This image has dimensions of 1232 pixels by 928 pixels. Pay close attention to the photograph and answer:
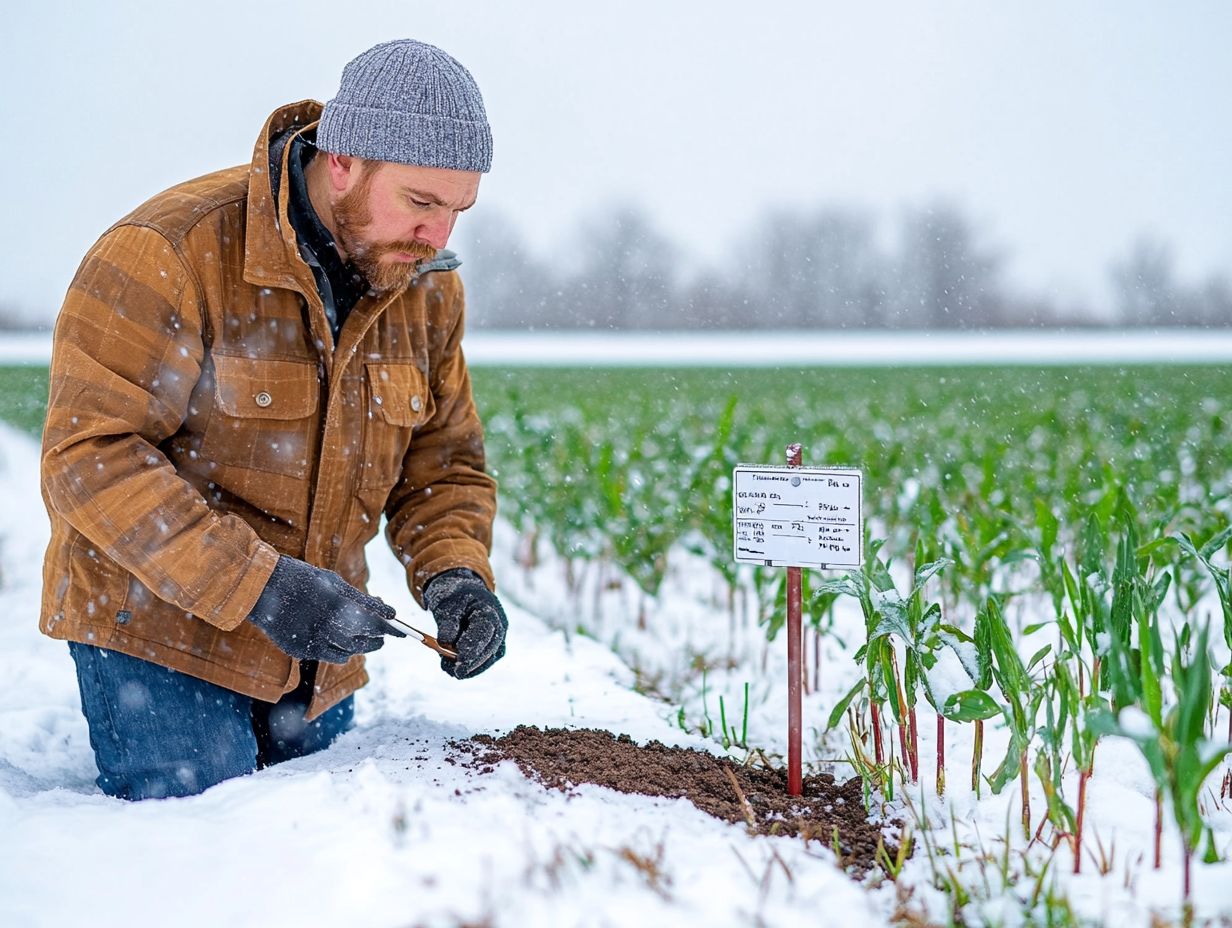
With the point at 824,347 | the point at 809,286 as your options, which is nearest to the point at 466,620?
the point at 824,347

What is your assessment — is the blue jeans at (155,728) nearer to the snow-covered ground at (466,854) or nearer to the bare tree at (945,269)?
the snow-covered ground at (466,854)

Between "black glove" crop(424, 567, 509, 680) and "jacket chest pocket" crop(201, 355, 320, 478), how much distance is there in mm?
449

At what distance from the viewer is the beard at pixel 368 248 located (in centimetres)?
217

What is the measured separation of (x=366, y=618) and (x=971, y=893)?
1.29 m

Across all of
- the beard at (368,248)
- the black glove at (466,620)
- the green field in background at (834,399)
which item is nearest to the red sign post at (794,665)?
the black glove at (466,620)

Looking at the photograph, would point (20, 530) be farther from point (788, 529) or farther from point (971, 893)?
point (971, 893)

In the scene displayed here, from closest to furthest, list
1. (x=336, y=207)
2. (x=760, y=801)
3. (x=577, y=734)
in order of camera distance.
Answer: (x=760, y=801)
(x=336, y=207)
(x=577, y=734)

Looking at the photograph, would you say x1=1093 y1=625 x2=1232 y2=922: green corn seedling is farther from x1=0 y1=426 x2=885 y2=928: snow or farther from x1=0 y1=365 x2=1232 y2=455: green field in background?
x1=0 y1=365 x2=1232 y2=455: green field in background

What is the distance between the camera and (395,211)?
6.97 feet

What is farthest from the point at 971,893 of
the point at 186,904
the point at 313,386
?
the point at 313,386

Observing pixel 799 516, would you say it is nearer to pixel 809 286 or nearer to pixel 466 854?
pixel 466 854

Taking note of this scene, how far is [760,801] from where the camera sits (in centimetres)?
202

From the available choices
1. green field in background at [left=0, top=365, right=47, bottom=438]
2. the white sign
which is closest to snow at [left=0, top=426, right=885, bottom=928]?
the white sign

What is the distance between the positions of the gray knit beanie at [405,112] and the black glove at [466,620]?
3.32 ft
